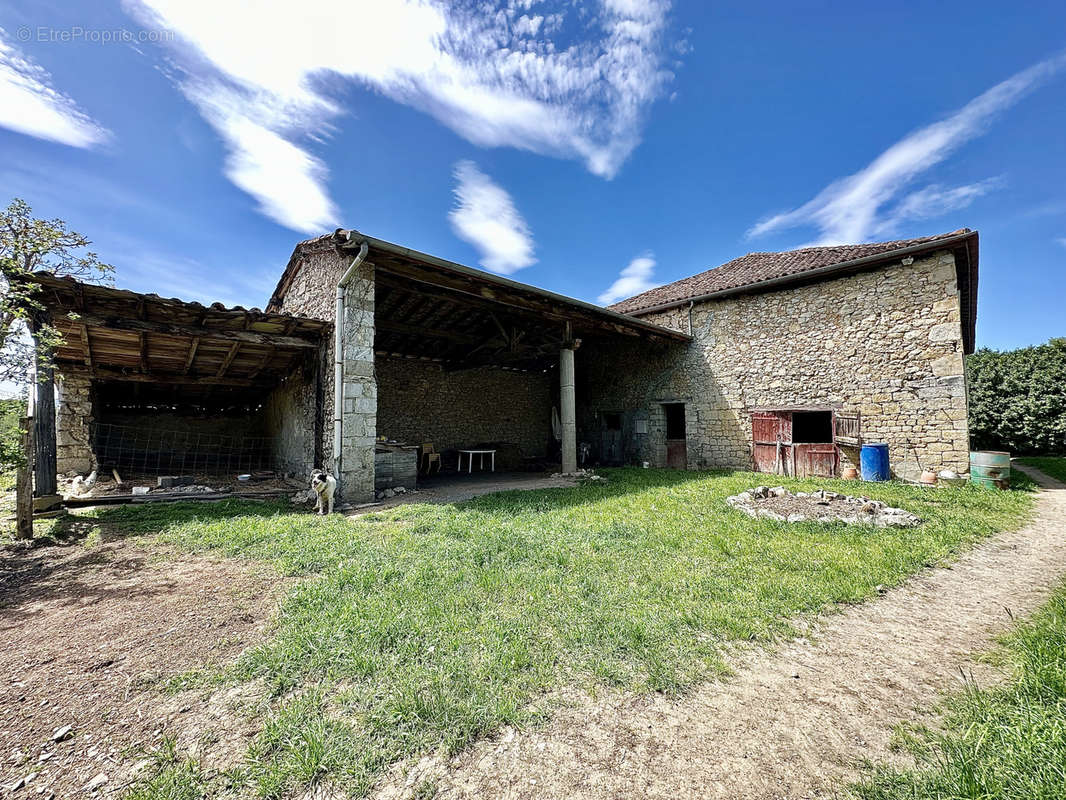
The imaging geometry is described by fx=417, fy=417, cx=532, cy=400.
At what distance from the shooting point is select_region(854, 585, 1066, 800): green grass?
140cm

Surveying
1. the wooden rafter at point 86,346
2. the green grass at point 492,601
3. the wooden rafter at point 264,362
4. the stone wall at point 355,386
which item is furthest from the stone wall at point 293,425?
the wooden rafter at point 86,346

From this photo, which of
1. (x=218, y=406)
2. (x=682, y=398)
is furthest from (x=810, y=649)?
(x=218, y=406)

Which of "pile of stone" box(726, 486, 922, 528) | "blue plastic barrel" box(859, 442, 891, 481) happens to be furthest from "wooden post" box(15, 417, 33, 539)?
"blue plastic barrel" box(859, 442, 891, 481)

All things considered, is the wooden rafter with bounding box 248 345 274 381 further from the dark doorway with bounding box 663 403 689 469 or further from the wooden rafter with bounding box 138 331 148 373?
the dark doorway with bounding box 663 403 689 469

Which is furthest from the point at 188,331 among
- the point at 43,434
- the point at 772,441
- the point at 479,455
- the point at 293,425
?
the point at 772,441

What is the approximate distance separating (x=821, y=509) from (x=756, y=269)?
788 centimetres

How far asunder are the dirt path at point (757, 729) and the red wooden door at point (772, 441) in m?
7.03

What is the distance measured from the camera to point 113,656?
2.39 m

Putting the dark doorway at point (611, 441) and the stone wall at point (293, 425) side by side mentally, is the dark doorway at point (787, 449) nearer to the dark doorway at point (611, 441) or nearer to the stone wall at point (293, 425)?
the dark doorway at point (611, 441)

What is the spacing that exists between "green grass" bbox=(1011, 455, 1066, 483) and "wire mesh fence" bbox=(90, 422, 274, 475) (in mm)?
19376

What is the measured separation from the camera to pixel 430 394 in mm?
12586

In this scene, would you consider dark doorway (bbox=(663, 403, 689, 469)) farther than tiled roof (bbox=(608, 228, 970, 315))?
Yes

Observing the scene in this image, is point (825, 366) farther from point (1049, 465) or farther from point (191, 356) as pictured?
point (191, 356)

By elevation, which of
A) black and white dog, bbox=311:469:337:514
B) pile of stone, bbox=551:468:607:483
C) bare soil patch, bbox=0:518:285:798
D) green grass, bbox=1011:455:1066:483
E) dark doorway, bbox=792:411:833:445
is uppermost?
dark doorway, bbox=792:411:833:445
